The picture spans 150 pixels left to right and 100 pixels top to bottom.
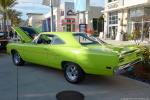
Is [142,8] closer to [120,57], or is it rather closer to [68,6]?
[120,57]

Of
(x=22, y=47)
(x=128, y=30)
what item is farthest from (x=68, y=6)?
(x=22, y=47)

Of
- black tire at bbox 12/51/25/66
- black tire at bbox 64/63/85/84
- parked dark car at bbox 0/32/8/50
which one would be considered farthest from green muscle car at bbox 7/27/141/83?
parked dark car at bbox 0/32/8/50

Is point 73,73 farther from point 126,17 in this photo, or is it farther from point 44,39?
point 126,17

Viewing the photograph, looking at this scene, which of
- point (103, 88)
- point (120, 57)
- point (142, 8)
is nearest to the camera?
point (120, 57)

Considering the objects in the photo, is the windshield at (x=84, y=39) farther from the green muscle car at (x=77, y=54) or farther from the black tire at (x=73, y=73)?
the black tire at (x=73, y=73)

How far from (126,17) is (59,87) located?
23.2 meters

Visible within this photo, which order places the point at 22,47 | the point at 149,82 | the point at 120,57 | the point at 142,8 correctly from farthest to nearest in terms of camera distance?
the point at 142,8 < the point at 22,47 < the point at 149,82 < the point at 120,57

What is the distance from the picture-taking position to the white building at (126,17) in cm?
2556

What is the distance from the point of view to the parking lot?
577 centimetres

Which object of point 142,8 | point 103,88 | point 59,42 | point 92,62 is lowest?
point 103,88

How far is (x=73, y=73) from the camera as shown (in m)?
6.92

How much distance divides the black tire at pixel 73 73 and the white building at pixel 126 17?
1866 centimetres

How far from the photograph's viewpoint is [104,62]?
5.90 m

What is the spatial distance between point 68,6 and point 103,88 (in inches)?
1758
